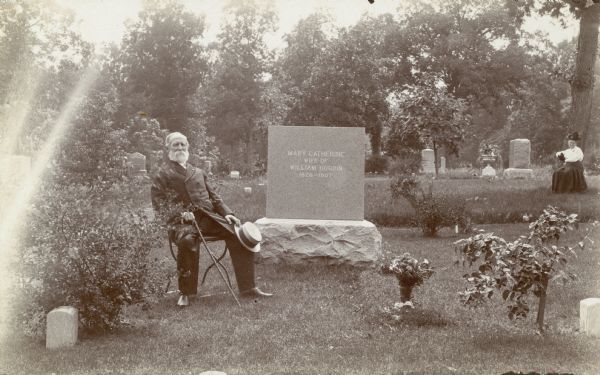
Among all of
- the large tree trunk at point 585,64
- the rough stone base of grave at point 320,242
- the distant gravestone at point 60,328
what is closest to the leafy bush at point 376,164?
the large tree trunk at point 585,64

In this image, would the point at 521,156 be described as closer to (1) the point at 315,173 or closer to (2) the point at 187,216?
(1) the point at 315,173

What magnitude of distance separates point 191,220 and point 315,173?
302cm

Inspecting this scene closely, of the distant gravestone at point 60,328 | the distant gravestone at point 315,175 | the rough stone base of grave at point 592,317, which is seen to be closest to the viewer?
the distant gravestone at point 60,328

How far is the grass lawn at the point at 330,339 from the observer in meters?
5.05

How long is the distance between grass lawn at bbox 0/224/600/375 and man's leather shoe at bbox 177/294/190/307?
0.28ft

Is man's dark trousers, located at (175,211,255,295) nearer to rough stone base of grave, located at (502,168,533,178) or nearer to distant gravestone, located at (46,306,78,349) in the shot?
distant gravestone, located at (46,306,78,349)

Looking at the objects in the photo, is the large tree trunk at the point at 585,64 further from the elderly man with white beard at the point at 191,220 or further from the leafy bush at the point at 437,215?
the elderly man with white beard at the point at 191,220

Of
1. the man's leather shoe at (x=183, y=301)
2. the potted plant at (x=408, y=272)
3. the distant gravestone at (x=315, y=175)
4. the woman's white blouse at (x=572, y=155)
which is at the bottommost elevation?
the man's leather shoe at (x=183, y=301)

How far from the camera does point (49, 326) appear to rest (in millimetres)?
5625

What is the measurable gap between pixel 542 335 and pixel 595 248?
18.0ft

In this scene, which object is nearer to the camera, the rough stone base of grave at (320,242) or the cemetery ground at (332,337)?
the cemetery ground at (332,337)

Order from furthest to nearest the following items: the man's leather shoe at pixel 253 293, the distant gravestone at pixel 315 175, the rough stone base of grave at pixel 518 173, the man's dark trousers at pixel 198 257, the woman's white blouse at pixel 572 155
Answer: the rough stone base of grave at pixel 518 173, the woman's white blouse at pixel 572 155, the distant gravestone at pixel 315 175, the man's leather shoe at pixel 253 293, the man's dark trousers at pixel 198 257

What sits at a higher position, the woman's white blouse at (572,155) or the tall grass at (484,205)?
the woman's white blouse at (572,155)

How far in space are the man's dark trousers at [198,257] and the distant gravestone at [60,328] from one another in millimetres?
1775
